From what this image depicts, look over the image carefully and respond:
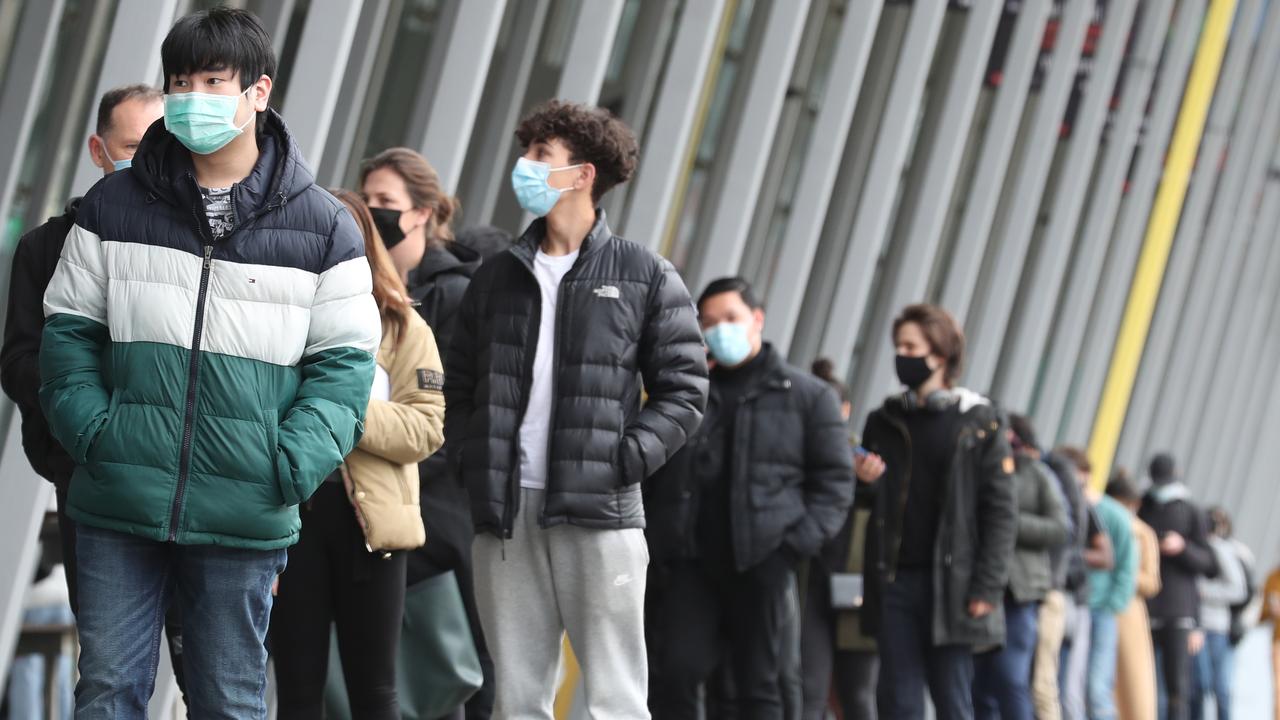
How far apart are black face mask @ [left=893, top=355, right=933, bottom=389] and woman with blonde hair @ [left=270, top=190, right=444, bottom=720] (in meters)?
3.00

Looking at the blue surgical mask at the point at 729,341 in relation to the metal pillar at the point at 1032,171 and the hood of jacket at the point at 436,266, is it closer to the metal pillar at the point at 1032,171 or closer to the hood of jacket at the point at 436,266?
the hood of jacket at the point at 436,266

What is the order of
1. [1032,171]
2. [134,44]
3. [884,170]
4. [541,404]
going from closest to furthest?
1. [541,404]
2. [134,44]
3. [884,170]
4. [1032,171]

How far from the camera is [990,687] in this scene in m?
7.98

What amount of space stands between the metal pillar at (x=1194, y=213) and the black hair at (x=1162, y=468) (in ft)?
→ 21.2

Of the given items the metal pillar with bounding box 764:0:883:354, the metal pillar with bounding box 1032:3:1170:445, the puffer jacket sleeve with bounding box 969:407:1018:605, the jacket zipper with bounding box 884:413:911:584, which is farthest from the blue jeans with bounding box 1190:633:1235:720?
the jacket zipper with bounding box 884:413:911:584

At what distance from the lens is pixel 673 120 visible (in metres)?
9.59

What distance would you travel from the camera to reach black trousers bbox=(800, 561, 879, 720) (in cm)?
764

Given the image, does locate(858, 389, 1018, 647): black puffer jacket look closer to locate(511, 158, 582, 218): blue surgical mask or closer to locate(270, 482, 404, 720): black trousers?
locate(511, 158, 582, 218): blue surgical mask

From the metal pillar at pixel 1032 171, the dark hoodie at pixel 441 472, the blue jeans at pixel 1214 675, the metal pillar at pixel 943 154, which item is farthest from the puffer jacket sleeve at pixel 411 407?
the metal pillar at pixel 1032 171

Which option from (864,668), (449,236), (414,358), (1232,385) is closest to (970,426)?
(864,668)

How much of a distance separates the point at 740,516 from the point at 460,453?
5.67 feet

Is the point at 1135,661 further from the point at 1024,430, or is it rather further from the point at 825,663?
the point at 825,663

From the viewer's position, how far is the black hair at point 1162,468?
43.9ft

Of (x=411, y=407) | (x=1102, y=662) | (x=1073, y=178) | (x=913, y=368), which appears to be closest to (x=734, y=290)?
(x=913, y=368)
